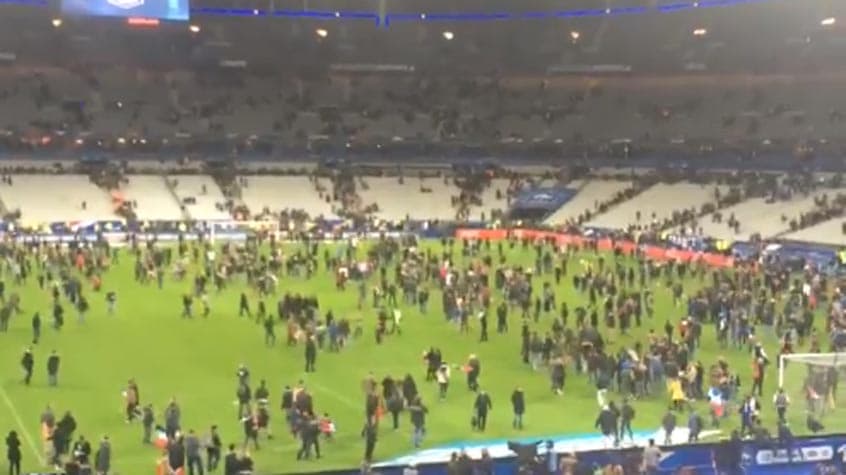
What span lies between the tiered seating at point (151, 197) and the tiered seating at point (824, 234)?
34.3m

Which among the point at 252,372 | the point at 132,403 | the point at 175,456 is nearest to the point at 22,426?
the point at 132,403

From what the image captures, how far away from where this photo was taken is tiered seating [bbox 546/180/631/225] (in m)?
73.1

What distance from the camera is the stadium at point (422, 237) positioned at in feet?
82.6

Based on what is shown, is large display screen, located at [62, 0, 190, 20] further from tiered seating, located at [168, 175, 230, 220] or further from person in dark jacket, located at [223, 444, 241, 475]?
person in dark jacket, located at [223, 444, 241, 475]

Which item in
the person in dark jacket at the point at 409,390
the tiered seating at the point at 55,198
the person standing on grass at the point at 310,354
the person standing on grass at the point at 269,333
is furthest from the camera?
the tiered seating at the point at 55,198

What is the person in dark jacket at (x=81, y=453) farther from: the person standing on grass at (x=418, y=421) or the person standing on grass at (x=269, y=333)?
the person standing on grass at (x=269, y=333)

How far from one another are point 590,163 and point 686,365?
173 feet

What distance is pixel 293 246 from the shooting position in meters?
59.0

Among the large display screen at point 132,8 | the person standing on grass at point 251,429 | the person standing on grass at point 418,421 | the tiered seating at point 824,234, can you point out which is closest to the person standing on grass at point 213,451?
the person standing on grass at point 251,429

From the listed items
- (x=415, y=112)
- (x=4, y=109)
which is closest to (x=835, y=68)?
(x=415, y=112)

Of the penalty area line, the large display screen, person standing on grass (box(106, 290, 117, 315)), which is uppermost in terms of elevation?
the large display screen

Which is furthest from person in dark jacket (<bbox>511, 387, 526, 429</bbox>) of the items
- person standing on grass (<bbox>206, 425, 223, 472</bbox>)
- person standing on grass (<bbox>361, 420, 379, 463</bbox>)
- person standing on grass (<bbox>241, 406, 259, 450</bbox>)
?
person standing on grass (<bbox>206, 425, 223, 472</bbox>)

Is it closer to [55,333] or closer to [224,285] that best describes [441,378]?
[55,333]

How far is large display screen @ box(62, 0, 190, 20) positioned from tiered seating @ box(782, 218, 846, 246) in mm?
31620
